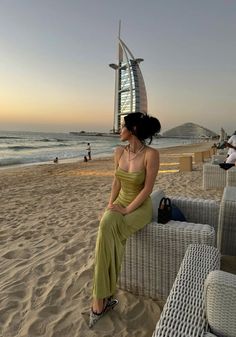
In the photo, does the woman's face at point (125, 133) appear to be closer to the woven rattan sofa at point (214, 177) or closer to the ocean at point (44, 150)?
the woven rattan sofa at point (214, 177)

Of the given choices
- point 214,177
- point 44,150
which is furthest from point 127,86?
point 214,177

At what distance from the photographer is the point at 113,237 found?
213 centimetres

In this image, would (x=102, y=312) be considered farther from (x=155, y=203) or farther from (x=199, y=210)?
(x=199, y=210)

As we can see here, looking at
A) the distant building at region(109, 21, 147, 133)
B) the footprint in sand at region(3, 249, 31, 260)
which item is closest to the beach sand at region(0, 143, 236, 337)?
the footprint in sand at region(3, 249, 31, 260)

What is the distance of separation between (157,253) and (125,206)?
481 mm

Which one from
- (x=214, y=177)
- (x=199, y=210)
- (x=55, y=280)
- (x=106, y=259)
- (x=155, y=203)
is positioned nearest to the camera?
(x=106, y=259)

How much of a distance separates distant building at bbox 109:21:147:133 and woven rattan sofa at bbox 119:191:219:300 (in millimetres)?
94512

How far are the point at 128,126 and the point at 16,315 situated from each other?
6.00ft

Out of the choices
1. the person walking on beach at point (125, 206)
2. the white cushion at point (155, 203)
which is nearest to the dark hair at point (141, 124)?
the person walking on beach at point (125, 206)

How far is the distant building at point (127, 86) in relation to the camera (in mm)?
97938

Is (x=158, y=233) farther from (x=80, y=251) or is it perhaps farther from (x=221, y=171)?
(x=221, y=171)

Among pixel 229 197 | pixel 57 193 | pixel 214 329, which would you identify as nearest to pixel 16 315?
pixel 214 329

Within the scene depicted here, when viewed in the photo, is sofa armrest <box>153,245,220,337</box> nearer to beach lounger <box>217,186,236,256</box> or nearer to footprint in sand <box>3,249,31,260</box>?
beach lounger <box>217,186,236,256</box>

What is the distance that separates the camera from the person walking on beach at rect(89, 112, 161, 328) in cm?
209
